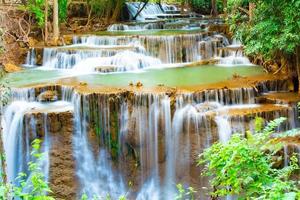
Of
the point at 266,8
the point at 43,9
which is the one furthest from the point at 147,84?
the point at 43,9

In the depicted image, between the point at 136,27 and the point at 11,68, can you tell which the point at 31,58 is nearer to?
the point at 11,68

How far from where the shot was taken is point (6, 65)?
51.4 ft

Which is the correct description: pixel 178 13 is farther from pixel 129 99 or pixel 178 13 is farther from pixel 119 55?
pixel 129 99

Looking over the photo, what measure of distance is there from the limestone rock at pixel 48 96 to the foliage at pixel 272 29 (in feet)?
16.0

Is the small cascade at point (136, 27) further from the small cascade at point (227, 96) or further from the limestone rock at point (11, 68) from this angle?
the small cascade at point (227, 96)

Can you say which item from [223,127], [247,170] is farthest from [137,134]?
[247,170]

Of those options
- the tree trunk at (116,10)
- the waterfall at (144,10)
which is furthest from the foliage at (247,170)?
the waterfall at (144,10)

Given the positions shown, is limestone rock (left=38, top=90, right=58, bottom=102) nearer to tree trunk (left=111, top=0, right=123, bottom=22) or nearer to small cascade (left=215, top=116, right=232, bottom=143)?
small cascade (left=215, top=116, right=232, bottom=143)

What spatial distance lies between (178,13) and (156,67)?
15163 millimetres

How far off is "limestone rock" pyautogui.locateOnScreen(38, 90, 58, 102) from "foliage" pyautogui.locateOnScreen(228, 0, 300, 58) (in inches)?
193

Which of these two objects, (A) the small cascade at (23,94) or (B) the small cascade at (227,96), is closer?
(B) the small cascade at (227,96)

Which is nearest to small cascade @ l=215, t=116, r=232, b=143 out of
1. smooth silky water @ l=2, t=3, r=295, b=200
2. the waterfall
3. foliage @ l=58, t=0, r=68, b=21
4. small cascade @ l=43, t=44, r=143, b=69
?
smooth silky water @ l=2, t=3, r=295, b=200

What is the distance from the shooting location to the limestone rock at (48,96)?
37.0 ft

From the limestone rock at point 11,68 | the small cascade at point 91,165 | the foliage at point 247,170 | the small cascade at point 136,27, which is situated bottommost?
the small cascade at point 91,165
